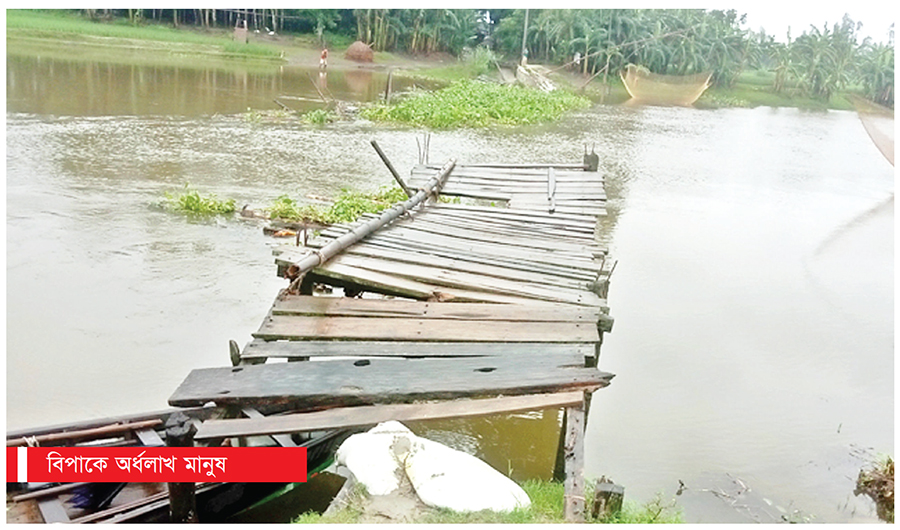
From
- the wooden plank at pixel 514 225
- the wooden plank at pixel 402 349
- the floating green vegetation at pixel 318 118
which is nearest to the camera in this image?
the wooden plank at pixel 402 349

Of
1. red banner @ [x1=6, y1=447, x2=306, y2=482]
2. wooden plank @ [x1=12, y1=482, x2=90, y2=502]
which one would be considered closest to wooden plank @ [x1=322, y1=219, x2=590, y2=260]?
red banner @ [x1=6, y1=447, x2=306, y2=482]

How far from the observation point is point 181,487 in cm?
323

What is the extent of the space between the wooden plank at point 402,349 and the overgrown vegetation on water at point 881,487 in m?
2.05

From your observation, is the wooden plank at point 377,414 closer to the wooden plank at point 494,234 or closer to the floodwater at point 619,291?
the floodwater at point 619,291

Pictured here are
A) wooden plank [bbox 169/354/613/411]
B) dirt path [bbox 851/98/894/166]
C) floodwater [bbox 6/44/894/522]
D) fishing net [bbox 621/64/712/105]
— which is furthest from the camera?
fishing net [bbox 621/64/712/105]

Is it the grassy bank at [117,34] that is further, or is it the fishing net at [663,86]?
the fishing net at [663,86]

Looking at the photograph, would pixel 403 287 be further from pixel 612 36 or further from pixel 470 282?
pixel 612 36

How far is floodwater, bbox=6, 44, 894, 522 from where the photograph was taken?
17.1ft

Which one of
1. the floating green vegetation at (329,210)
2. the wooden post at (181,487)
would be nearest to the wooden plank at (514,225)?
the floating green vegetation at (329,210)

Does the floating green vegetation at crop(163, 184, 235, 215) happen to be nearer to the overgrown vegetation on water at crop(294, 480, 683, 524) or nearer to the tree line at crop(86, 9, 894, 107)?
the overgrown vegetation on water at crop(294, 480, 683, 524)

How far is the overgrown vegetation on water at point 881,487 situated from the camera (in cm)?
473

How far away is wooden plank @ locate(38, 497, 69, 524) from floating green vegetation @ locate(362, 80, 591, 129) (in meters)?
16.0

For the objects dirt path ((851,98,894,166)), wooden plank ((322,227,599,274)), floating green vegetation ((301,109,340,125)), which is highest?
dirt path ((851,98,894,166))

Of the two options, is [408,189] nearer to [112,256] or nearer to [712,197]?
[112,256]
